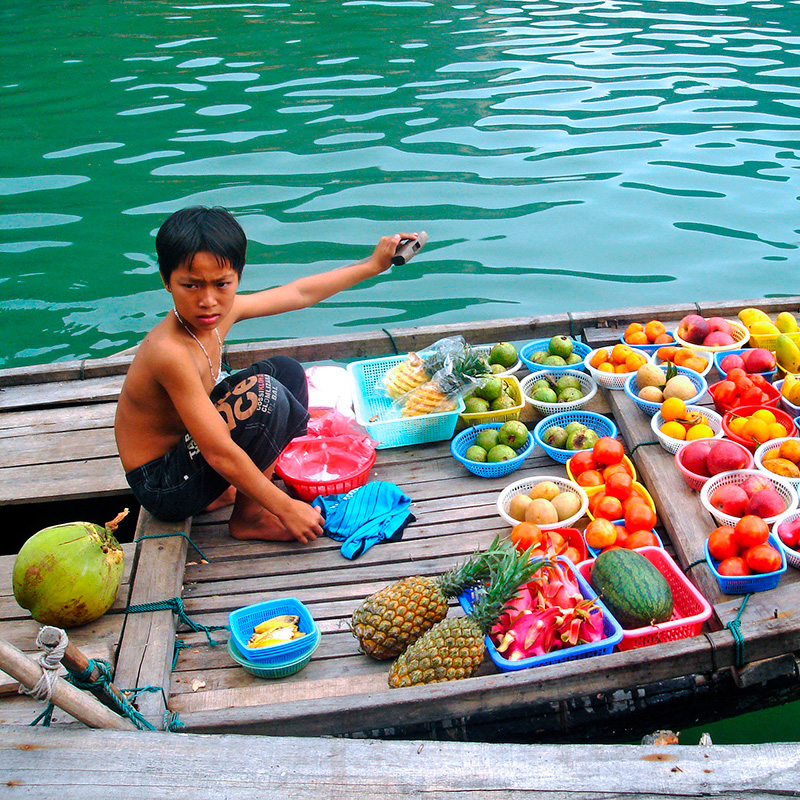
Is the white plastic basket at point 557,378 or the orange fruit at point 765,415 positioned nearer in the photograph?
the orange fruit at point 765,415

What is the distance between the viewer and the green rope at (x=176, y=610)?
10.9ft

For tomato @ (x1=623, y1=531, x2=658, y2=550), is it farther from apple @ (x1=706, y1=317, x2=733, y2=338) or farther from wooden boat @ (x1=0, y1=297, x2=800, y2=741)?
apple @ (x1=706, y1=317, x2=733, y2=338)

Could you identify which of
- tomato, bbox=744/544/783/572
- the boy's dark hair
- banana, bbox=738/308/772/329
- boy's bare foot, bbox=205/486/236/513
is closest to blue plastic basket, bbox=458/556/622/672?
tomato, bbox=744/544/783/572

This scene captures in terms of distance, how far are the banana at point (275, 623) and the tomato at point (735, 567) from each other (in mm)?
1731

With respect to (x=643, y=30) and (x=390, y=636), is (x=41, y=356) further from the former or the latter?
(x=643, y=30)

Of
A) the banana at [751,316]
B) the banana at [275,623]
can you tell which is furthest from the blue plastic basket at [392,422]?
the banana at [751,316]

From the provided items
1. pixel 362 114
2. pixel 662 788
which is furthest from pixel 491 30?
pixel 662 788

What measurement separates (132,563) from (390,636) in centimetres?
138

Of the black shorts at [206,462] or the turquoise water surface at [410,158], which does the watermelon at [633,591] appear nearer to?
the black shorts at [206,462]

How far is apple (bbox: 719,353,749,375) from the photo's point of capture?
15.1 ft

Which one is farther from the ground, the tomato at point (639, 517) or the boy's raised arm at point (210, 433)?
the boy's raised arm at point (210, 433)

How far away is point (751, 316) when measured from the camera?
5062 millimetres

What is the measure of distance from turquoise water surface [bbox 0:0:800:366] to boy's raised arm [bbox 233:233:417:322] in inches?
112

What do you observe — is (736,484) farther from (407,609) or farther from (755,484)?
(407,609)
